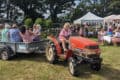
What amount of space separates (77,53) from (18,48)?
8.72 ft

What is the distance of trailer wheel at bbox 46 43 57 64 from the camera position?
37.8 feet

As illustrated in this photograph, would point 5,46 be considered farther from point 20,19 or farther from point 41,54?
point 20,19

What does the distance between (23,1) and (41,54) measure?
4020 cm

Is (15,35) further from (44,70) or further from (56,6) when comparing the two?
(56,6)

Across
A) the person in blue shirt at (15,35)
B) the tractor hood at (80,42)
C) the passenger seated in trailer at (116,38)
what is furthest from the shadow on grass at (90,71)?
the passenger seated in trailer at (116,38)

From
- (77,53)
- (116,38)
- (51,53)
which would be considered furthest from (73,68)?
(116,38)

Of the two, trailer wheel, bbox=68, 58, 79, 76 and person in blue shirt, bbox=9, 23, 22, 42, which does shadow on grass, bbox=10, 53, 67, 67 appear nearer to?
person in blue shirt, bbox=9, 23, 22, 42

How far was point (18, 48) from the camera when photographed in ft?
40.1

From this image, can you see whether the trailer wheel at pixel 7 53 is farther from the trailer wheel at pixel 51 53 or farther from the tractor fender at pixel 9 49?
the trailer wheel at pixel 51 53

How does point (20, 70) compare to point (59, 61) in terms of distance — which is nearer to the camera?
point (20, 70)

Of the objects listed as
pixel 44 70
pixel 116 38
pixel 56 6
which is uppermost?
pixel 44 70

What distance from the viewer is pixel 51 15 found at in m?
58.7

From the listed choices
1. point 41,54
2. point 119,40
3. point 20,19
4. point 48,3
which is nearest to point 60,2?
point 48,3

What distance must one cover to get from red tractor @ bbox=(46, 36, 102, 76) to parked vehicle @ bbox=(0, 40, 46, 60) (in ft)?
2.53
